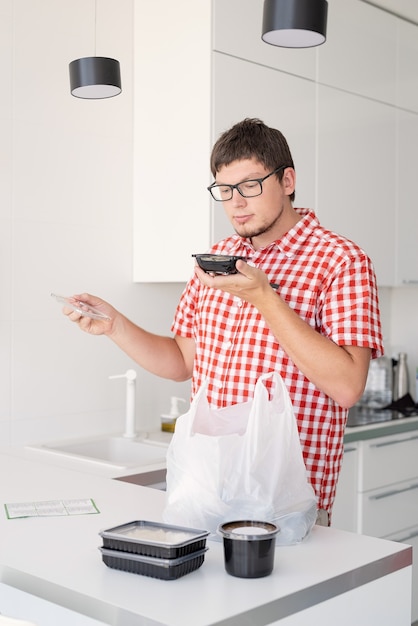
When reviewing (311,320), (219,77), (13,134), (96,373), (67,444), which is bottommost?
(67,444)

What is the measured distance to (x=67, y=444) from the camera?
2.97 meters

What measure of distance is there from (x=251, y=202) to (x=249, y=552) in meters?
0.88

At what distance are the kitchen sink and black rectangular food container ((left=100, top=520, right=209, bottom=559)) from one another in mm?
1392

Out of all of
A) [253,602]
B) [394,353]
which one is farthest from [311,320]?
[394,353]

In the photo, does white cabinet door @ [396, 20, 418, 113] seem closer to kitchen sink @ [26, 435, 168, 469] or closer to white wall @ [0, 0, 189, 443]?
white wall @ [0, 0, 189, 443]

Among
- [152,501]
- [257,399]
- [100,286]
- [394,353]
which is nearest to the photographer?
[257,399]

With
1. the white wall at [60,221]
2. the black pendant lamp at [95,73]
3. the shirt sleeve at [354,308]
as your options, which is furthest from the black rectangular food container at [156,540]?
the white wall at [60,221]

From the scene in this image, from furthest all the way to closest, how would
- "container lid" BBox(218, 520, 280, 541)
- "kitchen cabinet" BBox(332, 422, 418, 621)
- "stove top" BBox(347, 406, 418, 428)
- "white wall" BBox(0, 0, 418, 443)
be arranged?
"stove top" BBox(347, 406, 418, 428) → "kitchen cabinet" BBox(332, 422, 418, 621) → "white wall" BBox(0, 0, 418, 443) → "container lid" BBox(218, 520, 280, 541)

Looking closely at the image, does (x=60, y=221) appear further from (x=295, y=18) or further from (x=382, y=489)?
(x=382, y=489)

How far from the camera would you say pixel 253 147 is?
195 cm

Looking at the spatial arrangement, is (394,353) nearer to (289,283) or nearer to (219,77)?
(219,77)

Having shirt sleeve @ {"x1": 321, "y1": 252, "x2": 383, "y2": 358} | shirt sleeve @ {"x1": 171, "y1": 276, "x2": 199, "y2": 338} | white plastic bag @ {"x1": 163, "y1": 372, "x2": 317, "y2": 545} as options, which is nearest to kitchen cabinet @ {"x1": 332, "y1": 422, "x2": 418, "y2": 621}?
shirt sleeve @ {"x1": 171, "y1": 276, "x2": 199, "y2": 338}

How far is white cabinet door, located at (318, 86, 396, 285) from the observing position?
3.40 metres

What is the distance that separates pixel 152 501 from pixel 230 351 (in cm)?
38
